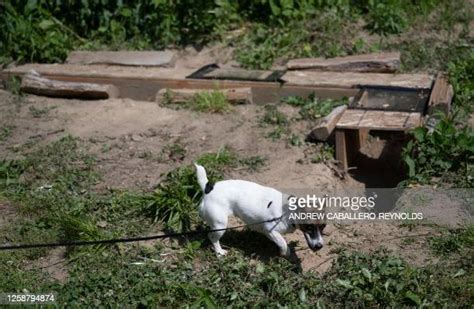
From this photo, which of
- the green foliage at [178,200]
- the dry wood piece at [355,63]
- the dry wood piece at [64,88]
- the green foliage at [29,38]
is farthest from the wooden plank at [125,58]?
the green foliage at [178,200]

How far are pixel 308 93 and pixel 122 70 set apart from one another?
2435 mm

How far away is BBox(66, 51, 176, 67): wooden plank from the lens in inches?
365

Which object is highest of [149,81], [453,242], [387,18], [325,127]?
[387,18]

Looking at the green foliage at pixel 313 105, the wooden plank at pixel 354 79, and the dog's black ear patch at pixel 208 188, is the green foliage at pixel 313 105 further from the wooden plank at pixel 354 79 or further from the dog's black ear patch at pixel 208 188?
the dog's black ear patch at pixel 208 188

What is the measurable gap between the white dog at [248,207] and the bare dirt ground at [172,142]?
36 cm

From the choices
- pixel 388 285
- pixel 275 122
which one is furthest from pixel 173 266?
pixel 275 122

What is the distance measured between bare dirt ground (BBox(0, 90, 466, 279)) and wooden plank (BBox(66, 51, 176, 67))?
989 mm

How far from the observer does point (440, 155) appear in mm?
6320

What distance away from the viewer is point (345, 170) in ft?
22.6

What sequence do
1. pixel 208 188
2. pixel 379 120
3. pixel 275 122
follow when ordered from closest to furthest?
pixel 208 188
pixel 379 120
pixel 275 122

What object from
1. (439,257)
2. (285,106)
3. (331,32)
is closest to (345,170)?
(285,106)

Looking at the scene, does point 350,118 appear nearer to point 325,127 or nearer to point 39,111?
point 325,127

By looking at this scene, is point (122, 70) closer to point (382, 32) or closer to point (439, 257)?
point (382, 32)

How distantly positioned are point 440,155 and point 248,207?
200 cm
